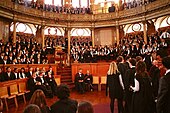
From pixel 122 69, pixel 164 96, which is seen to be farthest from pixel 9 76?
pixel 164 96

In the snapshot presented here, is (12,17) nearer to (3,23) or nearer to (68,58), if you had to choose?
(3,23)

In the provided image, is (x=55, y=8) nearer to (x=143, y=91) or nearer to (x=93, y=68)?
(x=93, y=68)

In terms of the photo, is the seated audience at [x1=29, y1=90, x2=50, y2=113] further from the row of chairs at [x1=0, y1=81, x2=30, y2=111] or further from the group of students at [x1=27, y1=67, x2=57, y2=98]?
the group of students at [x1=27, y1=67, x2=57, y2=98]

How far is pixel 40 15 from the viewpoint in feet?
59.2

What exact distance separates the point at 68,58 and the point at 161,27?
9.00 meters

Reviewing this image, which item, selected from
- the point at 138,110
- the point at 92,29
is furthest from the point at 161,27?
the point at 138,110

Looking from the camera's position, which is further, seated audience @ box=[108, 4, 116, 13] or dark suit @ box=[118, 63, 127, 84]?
seated audience @ box=[108, 4, 116, 13]

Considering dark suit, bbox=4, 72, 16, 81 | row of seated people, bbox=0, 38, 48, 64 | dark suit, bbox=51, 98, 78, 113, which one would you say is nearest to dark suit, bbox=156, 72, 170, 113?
dark suit, bbox=51, 98, 78, 113

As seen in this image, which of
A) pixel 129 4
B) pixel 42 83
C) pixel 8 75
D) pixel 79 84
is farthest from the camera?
pixel 129 4

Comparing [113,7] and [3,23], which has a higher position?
[113,7]

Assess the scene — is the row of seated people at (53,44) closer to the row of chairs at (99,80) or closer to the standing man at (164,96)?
the row of chairs at (99,80)

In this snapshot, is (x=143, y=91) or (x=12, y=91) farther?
(x=12, y=91)

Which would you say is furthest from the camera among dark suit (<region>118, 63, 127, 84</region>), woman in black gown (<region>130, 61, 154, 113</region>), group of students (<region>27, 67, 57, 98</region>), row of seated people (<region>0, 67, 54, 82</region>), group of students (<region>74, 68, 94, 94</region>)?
group of students (<region>74, 68, 94, 94</region>)

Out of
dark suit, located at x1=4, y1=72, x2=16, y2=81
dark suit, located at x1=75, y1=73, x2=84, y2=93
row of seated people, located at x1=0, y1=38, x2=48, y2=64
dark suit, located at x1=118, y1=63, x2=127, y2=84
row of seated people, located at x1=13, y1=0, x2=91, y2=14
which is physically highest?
row of seated people, located at x1=13, y1=0, x2=91, y2=14
